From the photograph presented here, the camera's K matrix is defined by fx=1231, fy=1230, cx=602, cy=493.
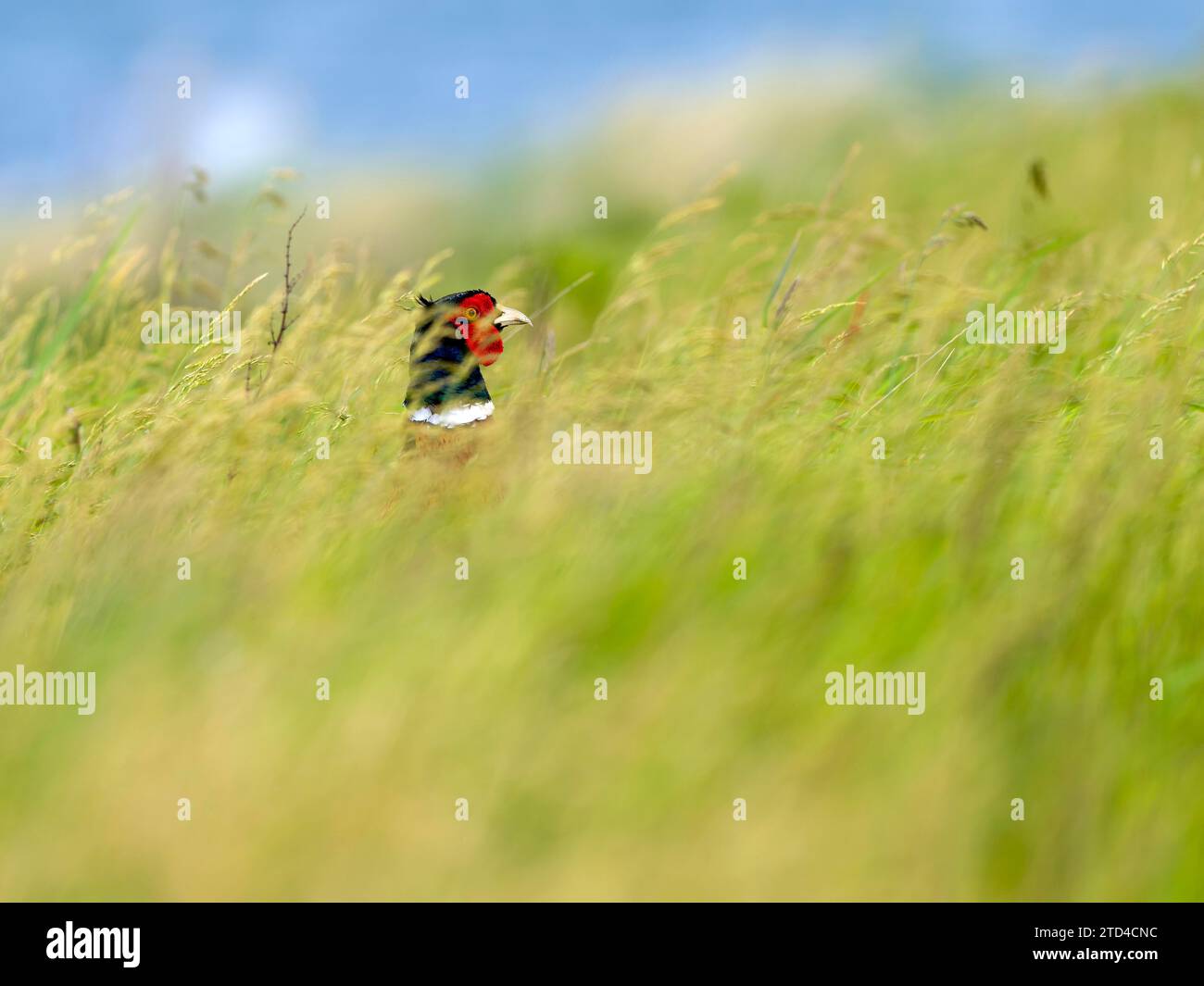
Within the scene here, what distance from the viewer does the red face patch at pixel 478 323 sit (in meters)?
3.98

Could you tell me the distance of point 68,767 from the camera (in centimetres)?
238

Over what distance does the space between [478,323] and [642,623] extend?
1678mm

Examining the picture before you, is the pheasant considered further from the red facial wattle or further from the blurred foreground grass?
the blurred foreground grass

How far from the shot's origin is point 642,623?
2.61 m

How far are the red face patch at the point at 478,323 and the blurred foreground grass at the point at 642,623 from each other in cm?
17

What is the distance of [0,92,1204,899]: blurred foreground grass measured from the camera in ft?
7.09
